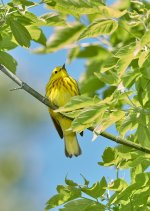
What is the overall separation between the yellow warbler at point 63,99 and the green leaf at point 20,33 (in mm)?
2265

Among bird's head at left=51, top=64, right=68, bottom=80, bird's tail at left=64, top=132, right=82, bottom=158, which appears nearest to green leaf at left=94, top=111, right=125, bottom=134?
bird's tail at left=64, top=132, right=82, bottom=158

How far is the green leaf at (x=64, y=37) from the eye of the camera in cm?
381

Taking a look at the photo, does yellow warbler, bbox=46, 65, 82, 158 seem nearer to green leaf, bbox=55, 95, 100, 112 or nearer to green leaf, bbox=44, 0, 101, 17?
green leaf, bbox=55, 95, 100, 112

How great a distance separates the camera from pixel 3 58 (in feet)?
11.8

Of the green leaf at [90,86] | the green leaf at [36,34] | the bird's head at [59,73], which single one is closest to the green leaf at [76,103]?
the green leaf at [36,34]

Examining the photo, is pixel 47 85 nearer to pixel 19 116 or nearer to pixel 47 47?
pixel 47 47

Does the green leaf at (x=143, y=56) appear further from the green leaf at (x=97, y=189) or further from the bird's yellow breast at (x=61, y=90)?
the bird's yellow breast at (x=61, y=90)

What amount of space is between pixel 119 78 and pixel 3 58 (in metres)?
0.82

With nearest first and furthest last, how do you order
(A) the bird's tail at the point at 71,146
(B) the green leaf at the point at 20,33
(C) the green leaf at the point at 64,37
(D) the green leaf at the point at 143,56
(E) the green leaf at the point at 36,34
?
(D) the green leaf at the point at 143,56 < (B) the green leaf at the point at 20,33 < (E) the green leaf at the point at 36,34 < (C) the green leaf at the point at 64,37 < (A) the bird's tail at the point at 71,146

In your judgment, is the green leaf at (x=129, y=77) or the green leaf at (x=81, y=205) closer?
the green leaf at (x=129, y=77)

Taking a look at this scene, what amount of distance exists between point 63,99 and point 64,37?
1976 millimetres

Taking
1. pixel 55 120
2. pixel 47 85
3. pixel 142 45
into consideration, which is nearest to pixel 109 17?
pixel 142 45

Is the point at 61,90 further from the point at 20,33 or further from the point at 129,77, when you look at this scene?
the point at 129,77

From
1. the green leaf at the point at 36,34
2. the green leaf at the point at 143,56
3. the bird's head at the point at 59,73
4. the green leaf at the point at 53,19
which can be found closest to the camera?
the green leaf at the point at 143,56
